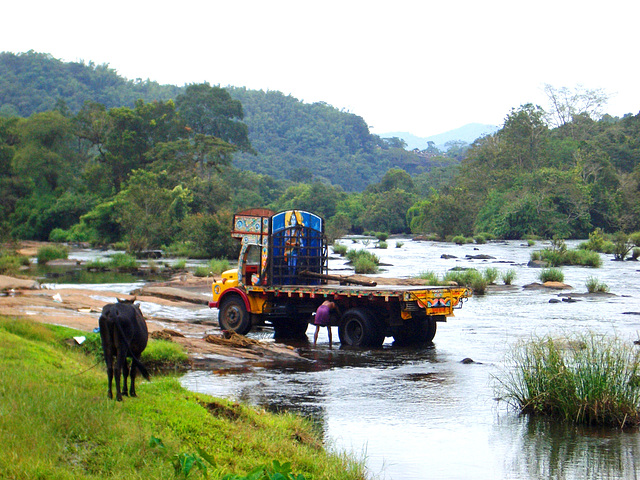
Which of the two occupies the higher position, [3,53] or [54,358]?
[3,53]

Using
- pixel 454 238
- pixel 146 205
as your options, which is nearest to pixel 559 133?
pixel 454 238

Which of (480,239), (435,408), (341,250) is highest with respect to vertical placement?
(480,239)

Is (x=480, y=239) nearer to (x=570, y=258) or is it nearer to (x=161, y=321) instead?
(x=570, y=258)

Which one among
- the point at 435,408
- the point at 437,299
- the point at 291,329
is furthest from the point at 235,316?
the point at 435,408

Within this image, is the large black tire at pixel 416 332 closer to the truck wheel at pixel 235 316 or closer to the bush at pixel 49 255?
the truck wheel at pixel 235 316

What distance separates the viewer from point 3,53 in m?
169

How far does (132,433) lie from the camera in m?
6.59

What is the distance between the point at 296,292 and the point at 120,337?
9369 mm

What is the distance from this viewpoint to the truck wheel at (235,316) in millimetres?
17766

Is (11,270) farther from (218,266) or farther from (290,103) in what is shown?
(290,103)

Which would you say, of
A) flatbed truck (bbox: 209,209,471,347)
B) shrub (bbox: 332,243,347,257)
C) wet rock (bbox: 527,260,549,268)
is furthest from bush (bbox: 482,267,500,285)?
shrub (bbox: 332,243,347,257)

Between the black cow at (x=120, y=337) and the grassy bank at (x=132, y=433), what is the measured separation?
0.31 meters

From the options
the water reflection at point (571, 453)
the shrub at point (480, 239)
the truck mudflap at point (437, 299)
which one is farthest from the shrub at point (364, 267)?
the shrub at point (480, 239)

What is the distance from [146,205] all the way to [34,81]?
112m
